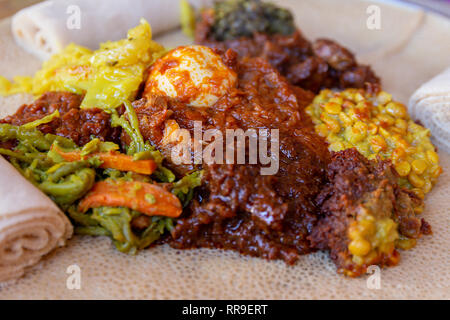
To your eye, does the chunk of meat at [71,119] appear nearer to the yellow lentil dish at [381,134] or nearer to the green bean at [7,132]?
the green bean at [7,132]

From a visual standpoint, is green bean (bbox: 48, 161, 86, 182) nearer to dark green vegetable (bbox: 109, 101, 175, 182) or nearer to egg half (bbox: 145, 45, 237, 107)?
dark green vegetable (bbox: 109, 101, 175, 182)

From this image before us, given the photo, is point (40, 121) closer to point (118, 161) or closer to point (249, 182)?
point (118, 161)

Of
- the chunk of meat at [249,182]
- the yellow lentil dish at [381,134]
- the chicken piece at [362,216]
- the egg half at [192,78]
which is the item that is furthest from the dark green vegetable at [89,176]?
the yellow lentil dish at [381,134]

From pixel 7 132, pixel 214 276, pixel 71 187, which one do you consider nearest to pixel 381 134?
pixel 214 276

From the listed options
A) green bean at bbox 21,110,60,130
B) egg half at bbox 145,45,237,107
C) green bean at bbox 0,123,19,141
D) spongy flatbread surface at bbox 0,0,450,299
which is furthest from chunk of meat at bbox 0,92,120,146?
spongy flatbread surface at bbox 0,0,450,299

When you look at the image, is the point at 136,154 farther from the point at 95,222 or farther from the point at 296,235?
the point at 296,235

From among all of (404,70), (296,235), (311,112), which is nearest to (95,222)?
(296,235)

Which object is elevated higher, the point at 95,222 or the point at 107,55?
the point at 107,55
